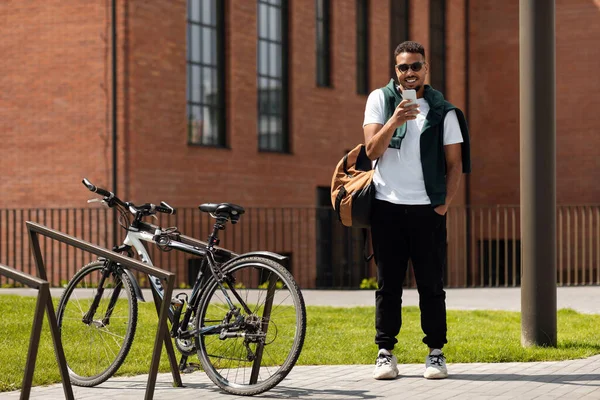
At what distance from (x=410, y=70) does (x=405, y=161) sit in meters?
0.57

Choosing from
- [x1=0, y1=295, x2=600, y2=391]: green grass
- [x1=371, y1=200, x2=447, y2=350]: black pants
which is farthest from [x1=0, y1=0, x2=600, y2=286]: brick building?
[x1=371, y1=200, x2=447, y2=350]: black pants

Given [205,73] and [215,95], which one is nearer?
[205,73]

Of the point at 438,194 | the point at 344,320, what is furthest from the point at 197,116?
the point at 438,194

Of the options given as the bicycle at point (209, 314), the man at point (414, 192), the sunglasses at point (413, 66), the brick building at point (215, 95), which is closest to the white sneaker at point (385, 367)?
the man at point (414, 192)

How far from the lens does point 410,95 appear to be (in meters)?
6.64

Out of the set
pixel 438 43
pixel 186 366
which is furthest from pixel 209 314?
pixel 438 43

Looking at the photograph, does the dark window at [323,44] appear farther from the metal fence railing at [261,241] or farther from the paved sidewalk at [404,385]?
the paved sidewalk at [404,385]

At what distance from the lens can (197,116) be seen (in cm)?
2162

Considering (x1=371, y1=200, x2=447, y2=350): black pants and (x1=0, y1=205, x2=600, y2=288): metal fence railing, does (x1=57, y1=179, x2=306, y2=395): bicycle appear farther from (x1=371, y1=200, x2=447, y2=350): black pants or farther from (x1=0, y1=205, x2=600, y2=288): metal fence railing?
(x1=0, y1=205, x2=600, y2=288): metal fence railing

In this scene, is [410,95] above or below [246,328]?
above

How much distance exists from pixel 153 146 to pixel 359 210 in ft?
44.8

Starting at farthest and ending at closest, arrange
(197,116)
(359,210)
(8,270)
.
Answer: (197,116) < (359,210) < (8,270)

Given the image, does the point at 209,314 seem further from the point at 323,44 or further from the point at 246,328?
the point at 323,44

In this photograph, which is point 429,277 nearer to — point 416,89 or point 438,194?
point 438,194
